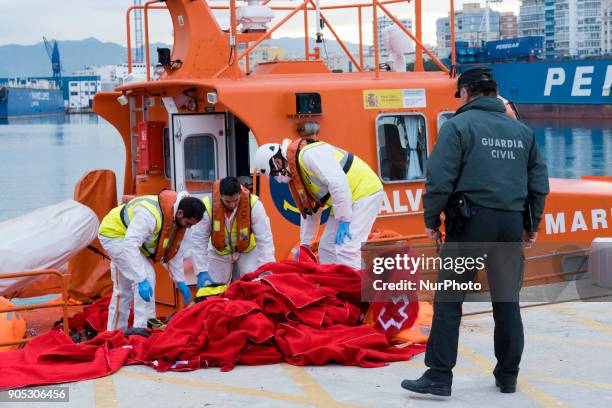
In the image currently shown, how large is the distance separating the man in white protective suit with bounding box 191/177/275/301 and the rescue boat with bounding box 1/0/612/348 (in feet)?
1.93

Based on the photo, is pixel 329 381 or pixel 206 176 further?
pixel 206 176

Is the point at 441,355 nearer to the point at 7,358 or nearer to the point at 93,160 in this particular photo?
the point at 7,358

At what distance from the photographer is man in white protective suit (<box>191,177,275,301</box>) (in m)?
7.96

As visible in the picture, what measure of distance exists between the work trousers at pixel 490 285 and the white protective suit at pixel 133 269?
3.20 metres

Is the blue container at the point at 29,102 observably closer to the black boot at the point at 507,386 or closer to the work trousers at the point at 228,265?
the work trousers at the point at 228,265

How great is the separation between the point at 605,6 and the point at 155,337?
Answer: 153 metres

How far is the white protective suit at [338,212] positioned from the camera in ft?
24.3

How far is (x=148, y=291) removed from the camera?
7.93 meters

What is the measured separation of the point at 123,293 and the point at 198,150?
1.64 meters

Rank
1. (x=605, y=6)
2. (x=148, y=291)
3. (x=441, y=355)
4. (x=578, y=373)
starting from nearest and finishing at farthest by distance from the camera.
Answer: (x=441, y=355) < (x=578, y=373) < (x=148, y=291) < (x=605, y=6)

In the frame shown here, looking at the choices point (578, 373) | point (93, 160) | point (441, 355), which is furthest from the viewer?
point (93, 160)

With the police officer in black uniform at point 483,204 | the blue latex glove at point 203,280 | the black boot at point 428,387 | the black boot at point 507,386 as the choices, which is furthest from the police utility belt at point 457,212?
the blue latex glove at point 203,280

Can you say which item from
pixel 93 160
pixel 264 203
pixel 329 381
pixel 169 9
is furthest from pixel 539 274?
pixel 93 160

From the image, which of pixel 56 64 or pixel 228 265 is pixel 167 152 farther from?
pixel 56 64
